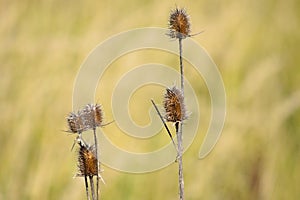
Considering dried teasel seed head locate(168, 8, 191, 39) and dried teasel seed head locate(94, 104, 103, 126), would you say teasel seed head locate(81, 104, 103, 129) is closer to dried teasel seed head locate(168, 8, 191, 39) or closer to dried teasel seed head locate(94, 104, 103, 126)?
dried teasel seed head locate(94, 104, 103, 126)

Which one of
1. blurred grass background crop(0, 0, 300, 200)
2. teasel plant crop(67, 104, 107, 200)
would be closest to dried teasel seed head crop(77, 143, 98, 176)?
teasel plant crop(67, 104, 107, 200)

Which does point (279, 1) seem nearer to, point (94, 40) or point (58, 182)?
point (94, 40)

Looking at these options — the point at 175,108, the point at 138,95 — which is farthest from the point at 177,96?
the point at 138,95

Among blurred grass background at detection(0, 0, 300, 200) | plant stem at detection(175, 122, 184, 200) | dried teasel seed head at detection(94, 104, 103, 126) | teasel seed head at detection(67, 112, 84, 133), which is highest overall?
blurred grass background at detection(0, 0, 300, 200)

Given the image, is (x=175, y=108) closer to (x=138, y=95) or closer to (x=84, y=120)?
(x=84, y=120)

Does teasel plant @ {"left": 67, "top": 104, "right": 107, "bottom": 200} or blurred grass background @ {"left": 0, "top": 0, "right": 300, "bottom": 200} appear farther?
blurred grass background @ {"left": 0, "top": 0, "right": 300, "bottom": 200}

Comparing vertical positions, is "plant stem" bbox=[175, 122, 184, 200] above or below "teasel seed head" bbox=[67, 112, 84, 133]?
below

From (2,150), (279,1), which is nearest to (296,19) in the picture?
(279,1)
